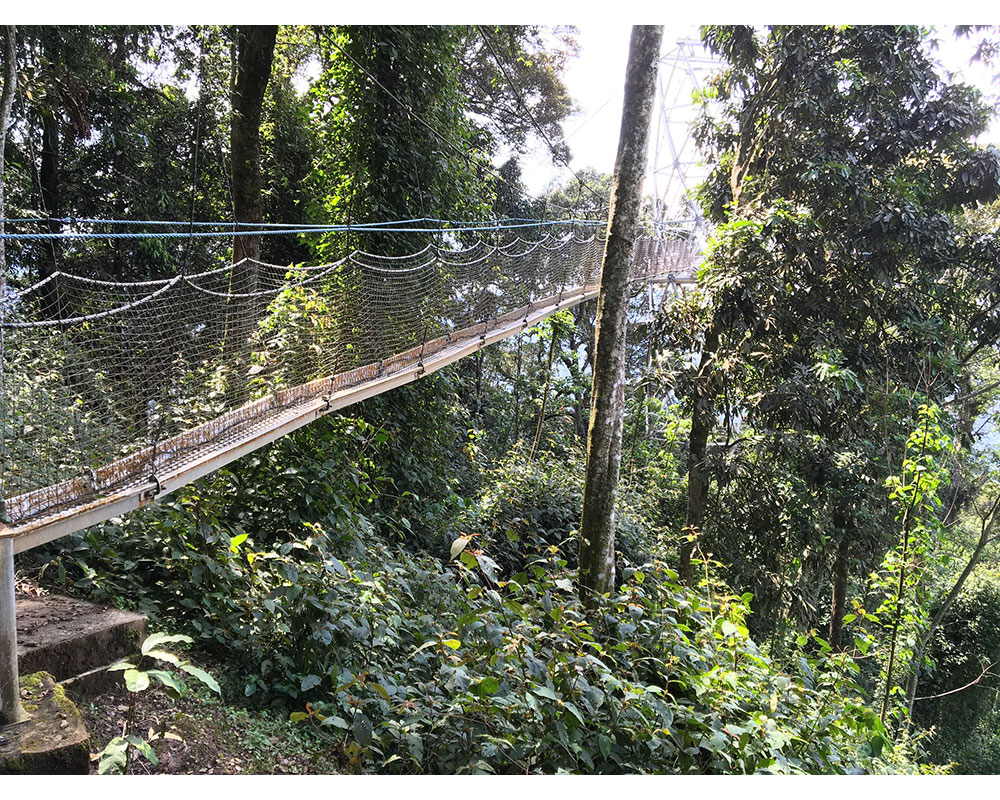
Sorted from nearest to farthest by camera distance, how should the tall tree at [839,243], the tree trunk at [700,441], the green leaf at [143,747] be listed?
1. the green leaf at [143,747]
2. the tall tree at [839,243]
3. the tree trunk at [700,441]

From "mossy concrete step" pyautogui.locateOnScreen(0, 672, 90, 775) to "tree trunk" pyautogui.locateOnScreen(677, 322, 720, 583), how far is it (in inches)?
165

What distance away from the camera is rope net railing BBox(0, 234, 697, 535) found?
5.48 ft

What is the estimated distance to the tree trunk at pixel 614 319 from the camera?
2941 millimetres

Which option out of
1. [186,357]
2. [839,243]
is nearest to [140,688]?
[186,357]

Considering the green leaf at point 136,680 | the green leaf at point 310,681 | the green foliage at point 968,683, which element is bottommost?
the green foliage at point 968,683

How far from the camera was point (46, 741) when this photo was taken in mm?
1331

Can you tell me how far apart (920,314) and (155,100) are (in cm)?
731

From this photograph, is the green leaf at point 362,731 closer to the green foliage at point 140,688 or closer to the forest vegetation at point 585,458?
the forest vegetation at point 585,458

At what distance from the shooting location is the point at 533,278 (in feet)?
17.1

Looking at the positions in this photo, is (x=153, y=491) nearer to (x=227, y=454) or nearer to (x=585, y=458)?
(x=227, y=454)

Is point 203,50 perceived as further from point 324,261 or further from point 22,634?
point 22,634

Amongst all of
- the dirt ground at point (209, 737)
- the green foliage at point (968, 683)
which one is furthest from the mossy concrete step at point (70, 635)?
the green foliage at point (968, 683)

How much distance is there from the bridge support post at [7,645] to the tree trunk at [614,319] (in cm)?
206

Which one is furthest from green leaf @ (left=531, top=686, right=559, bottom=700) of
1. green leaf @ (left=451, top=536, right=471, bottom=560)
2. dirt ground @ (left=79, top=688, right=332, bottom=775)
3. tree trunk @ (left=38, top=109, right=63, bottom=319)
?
tree trunk @ (left=38, top=109, right=63, bottom=319)
